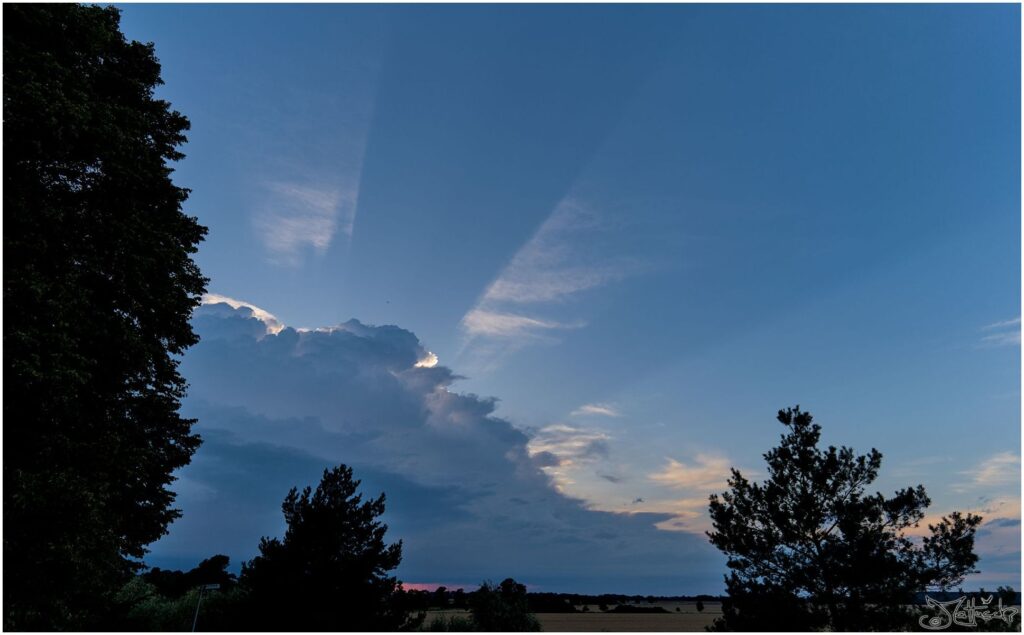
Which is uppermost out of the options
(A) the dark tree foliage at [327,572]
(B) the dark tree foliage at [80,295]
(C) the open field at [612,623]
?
(B) the dark tree foliage at [80,295]

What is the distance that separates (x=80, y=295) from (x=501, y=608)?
27837 mm

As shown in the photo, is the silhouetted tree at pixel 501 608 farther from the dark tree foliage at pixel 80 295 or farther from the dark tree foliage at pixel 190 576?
the dark tree foliage at pixel 190 576

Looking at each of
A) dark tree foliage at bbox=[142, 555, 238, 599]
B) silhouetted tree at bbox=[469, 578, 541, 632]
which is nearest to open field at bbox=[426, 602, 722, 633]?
silhouetted tree at bbox=[469, 578, 541, 632]

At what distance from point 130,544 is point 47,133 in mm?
14245

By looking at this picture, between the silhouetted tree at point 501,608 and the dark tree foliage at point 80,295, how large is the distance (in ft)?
65.1

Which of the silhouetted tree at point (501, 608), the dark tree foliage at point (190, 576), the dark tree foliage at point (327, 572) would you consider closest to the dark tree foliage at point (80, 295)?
the dark tree foliage at point (327, 572)

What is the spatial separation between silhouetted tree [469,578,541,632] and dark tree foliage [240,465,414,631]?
6.63 meters

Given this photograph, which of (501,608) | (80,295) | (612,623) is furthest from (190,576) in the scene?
(80,295)

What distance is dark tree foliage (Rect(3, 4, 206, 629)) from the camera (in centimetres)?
1224

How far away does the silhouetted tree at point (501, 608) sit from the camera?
33.0 m

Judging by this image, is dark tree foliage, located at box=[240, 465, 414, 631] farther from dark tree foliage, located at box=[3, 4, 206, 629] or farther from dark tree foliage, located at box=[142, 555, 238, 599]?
dark tree foliage, located at box=[142, 555, 238, 599]

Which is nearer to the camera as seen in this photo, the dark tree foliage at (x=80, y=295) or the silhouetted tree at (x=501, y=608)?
the dark tree foliage at (x=80, y=295)

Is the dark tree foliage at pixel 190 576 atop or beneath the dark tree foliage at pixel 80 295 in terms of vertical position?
beneath

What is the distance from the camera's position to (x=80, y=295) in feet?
45.4
